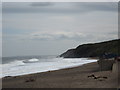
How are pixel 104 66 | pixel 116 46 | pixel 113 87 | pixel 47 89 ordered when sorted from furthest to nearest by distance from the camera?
pixel 116 46 → pixel 104 66 → pixel 47 89 → pixel 113 87

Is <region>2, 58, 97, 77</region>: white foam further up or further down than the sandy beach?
further down

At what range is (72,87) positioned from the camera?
47.3 ft

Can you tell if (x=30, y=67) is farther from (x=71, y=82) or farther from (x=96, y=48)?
(x=96, y=48)

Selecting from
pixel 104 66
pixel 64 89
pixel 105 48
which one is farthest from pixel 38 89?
pixel 105 48

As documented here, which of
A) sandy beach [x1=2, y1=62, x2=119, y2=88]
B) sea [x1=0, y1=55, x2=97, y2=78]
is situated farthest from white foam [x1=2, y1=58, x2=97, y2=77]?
sandy beach [x1=2, y1=62, x2=119, y2=88]

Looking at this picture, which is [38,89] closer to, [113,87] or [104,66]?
[113,87]

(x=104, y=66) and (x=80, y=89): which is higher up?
(x=80, y=89)

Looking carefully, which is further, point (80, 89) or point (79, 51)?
point (79, 51)

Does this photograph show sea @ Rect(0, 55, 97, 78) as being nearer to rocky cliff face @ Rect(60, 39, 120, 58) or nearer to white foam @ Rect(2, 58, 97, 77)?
white foam @ Rect(2, 58, 97, 77)

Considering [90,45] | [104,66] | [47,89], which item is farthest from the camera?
[90,45]

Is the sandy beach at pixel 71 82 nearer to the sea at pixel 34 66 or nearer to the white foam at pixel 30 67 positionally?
the sea at pixel 34 66

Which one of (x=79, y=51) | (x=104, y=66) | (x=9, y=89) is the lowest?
(x=79, y=51)

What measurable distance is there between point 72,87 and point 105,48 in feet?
278

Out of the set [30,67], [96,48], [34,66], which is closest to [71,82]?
[30,67]
